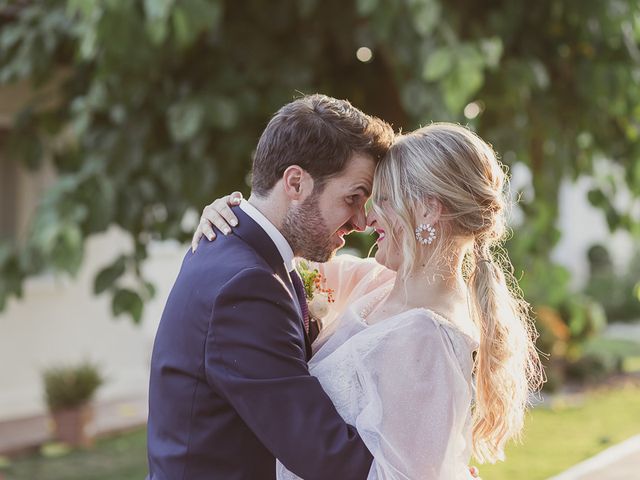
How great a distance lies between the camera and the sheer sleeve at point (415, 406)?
2389mm

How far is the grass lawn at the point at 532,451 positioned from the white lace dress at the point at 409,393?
5.10 m

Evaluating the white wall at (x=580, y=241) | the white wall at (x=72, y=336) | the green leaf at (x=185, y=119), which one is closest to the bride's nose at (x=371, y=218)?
the green leaf at (x=185, y=119)

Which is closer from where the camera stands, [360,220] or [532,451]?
[360,220]

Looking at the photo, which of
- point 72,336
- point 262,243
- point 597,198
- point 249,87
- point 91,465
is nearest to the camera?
point 262,243

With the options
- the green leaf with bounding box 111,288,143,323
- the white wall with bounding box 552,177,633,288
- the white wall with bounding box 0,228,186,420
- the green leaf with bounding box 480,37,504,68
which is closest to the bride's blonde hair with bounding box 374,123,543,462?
the green leaf with bounding box 480,37,504,68

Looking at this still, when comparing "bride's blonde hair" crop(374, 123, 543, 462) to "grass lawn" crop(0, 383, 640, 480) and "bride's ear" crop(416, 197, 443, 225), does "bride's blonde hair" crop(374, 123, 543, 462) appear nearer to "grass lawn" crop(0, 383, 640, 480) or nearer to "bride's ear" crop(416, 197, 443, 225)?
"bride's ear" crop(416, 197, 443, 225)

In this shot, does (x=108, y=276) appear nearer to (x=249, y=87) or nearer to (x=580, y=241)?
(x=249, y=87)

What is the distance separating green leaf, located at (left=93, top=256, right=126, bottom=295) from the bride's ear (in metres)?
2.49

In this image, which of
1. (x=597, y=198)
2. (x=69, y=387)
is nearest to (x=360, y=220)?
(x=597, y=198)

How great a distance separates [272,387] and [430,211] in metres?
0.63

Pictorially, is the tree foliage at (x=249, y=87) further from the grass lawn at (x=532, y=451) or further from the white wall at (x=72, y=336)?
the white wall at (x=72, y=336)

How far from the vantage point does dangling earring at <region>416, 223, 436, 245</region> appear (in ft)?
8.48

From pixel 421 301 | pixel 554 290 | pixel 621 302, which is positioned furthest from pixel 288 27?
pixel 621 302

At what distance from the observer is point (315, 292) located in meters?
3.10
